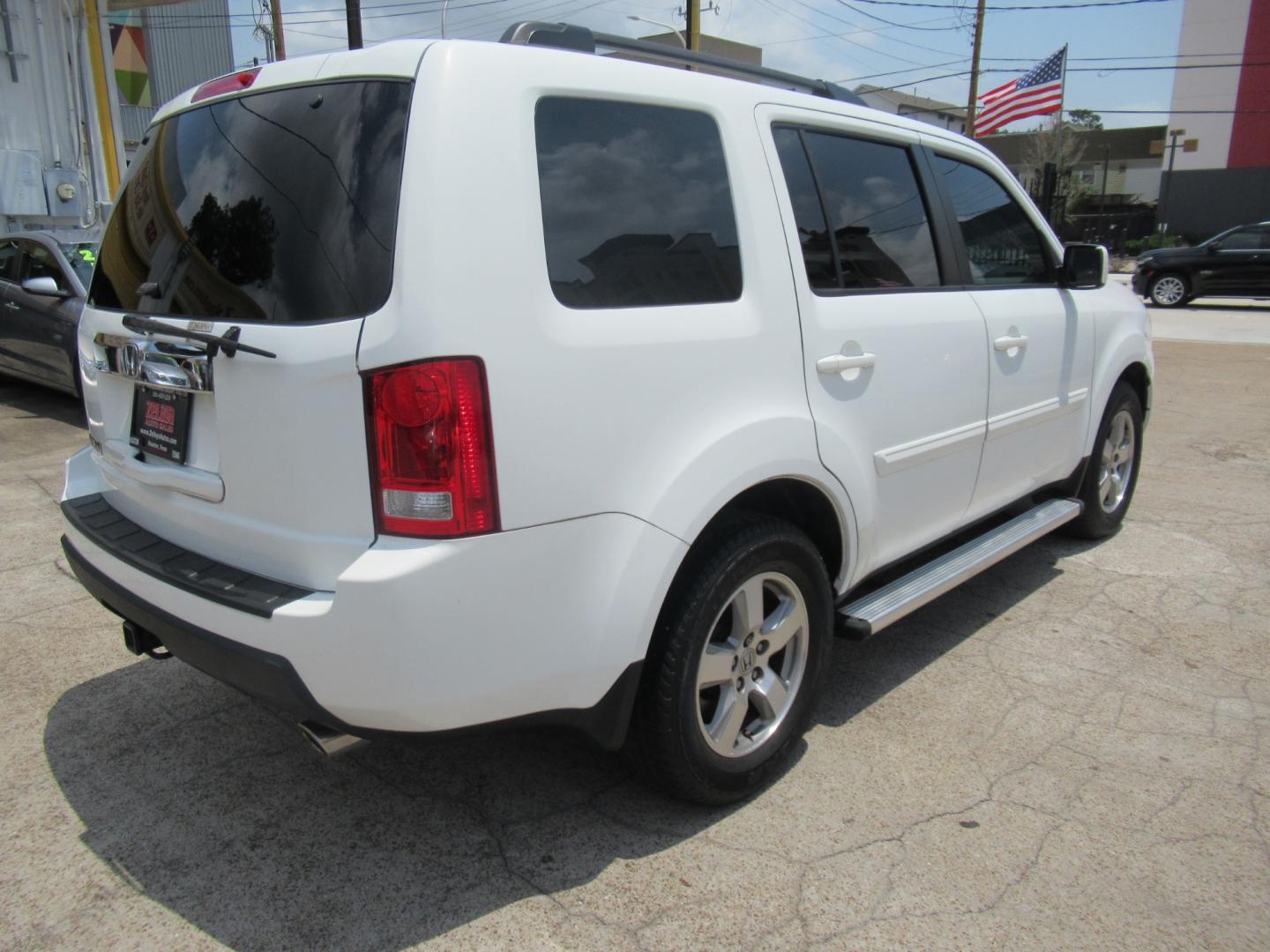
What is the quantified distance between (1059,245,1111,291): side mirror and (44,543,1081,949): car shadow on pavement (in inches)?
78.9

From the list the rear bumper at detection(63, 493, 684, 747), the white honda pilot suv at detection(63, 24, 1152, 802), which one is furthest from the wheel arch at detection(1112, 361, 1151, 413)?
the rear bumper at detection(63, 493, 684, 747)

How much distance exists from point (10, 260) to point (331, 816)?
8455 millimetres

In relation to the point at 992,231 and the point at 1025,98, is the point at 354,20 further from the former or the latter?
the point at 1025,98

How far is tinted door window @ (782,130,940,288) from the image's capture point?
2.94 metres

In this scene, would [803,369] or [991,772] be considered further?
[991,772]

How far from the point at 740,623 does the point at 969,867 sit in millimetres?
836

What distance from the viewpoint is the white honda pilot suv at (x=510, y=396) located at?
198cm

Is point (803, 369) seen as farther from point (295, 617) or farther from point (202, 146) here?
point (202, 146)

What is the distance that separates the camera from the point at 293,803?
273 centimetres

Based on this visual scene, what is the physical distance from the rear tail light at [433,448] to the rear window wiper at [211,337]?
331 mm

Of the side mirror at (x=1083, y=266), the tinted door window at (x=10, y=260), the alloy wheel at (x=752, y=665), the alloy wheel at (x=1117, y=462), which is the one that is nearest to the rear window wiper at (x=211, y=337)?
the alloy wheel at (x=752, y=665)

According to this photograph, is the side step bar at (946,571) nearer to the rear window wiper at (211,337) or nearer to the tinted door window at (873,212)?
the tinted door window at (873,212)

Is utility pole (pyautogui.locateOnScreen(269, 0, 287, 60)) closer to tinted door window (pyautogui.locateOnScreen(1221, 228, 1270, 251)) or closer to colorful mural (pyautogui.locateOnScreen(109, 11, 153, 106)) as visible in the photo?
colorful mural (pyautogui.locateOnScreen(109, 11, 153, 106))

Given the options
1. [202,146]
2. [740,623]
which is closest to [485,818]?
[740,623]
